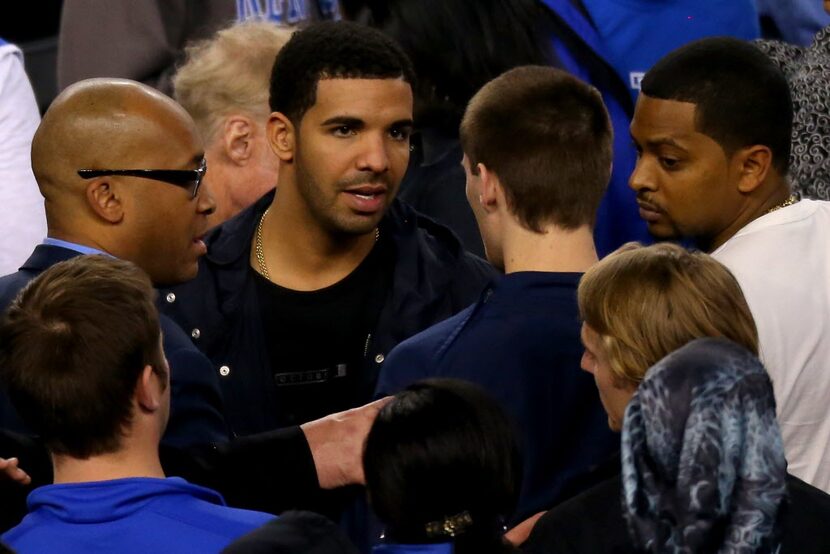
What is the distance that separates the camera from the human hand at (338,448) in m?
3.90

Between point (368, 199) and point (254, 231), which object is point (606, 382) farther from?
point (254, 231)

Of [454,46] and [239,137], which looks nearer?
[239,137]

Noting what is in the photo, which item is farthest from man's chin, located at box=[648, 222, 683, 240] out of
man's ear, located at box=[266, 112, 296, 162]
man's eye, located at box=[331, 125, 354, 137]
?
man's ear, located at box=[266, 112, 296, 162]

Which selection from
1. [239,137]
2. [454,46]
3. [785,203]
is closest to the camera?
[785,203]

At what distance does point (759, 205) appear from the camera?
4.43m

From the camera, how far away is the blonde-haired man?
218 inches

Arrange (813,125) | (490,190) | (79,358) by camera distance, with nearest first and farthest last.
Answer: (79,358), (490,190), (813,125)

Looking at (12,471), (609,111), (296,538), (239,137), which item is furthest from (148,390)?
(609,111)

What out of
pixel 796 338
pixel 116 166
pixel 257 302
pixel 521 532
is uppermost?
pixel 116 166

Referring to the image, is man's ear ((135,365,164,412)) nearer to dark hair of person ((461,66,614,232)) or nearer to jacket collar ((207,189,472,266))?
dark hair of person ((461,66,614,232))

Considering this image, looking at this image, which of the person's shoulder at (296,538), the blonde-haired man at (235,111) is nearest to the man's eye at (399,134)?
the blonde-haired man at (235,111)

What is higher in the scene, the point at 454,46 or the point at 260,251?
the point at 454,46

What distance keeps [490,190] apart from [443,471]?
1.44 metres

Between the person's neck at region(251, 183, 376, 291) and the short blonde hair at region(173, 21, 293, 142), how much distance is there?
760 millimetres
